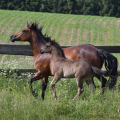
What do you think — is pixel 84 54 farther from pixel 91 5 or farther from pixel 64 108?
pixel 91 5

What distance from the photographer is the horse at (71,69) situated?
528 centimetres

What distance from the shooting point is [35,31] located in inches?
277

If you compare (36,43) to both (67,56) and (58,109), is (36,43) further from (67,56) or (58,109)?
(58,109)

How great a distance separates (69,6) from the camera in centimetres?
8138

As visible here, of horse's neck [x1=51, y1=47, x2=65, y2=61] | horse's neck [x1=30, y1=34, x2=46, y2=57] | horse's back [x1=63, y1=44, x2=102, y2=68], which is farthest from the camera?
horse's neck [x1=30, y1=34, x2=46, y2=57]

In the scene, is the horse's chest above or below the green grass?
above

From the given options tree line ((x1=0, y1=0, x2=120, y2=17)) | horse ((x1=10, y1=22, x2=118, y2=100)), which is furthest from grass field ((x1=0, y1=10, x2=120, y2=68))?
tree line ((x1=0, y1=0, x2=120, y2=17))

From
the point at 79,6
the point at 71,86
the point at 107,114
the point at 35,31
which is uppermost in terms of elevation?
the point at 35,31

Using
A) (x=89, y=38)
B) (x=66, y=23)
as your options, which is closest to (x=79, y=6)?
(x=66, y=23)

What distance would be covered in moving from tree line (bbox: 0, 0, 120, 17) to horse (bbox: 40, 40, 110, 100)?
7050 cm

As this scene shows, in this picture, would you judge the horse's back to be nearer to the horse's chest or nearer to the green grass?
the horse's chest

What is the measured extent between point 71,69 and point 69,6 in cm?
7848

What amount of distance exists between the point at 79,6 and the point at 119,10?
15029mm

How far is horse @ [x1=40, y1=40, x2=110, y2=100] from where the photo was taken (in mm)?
5277
